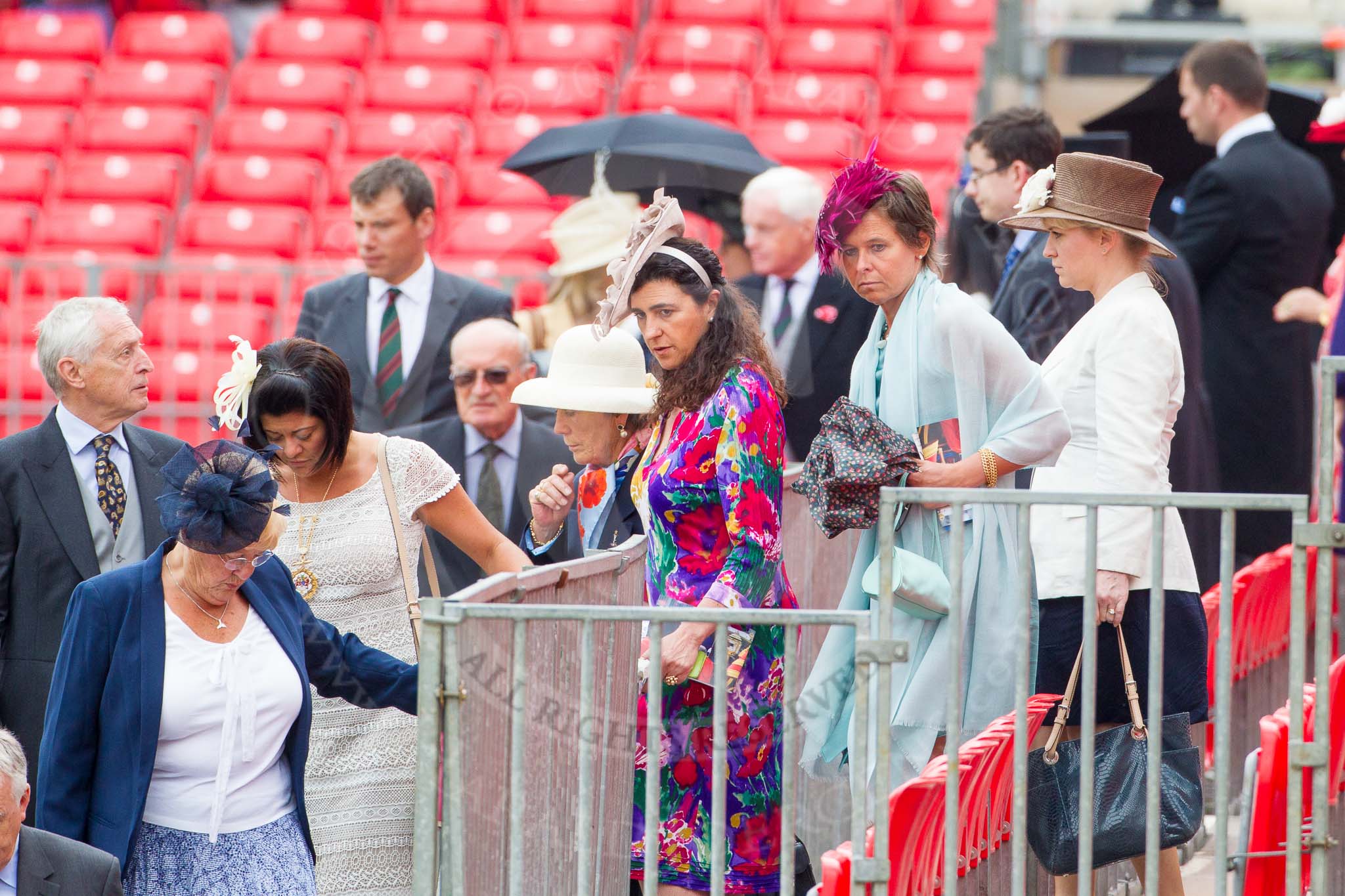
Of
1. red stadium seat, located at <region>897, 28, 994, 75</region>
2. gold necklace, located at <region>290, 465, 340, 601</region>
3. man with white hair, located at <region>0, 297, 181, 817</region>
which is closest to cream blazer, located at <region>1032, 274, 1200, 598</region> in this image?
gold necklace, located at <region>290, 465, 340, 601</region>

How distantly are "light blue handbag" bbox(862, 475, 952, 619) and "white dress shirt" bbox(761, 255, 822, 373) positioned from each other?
271 centimetres

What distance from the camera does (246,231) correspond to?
10.4 metres

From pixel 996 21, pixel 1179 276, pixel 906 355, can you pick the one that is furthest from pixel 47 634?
pixel 996 21

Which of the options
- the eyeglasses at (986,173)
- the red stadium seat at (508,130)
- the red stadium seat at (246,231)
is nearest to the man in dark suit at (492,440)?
the eyeglasses at (986,173)

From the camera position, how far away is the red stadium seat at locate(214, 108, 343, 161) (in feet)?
36.4

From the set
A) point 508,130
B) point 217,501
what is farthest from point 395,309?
point 508,130

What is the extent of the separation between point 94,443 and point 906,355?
210 cm

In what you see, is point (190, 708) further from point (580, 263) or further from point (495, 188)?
point (495, 188)

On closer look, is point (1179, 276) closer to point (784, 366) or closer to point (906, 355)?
point (784, 366)

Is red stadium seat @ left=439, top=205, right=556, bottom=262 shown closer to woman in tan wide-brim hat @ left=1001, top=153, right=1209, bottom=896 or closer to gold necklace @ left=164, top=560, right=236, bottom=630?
woman in tan wide-brim hat @ left=1001, top=153, right=1209, bottom=896

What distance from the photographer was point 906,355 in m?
3.62

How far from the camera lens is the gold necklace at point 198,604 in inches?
134

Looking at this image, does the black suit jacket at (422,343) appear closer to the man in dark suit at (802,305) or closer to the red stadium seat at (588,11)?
the man in dark suit at (802,305)

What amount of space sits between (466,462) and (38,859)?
2204 mm
